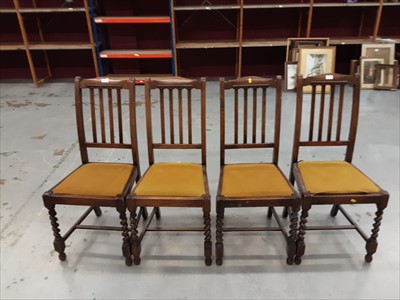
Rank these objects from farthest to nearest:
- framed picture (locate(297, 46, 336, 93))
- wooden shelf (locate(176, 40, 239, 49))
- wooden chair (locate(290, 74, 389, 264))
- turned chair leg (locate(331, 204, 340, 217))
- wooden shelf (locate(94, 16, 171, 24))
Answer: wooden shelf (locate(176, 40, 239, 49)), wooden shelf (locate(94, 16, 171, 24)), framed picture (locate(297, 46, 336, 93)), turned chair leg (locate(331, 204, 340, 217)), wooden chair (locate(290, 74, 389, 264))

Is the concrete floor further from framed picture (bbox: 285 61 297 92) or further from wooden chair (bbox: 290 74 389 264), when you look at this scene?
framed picture (bbox: 285 61 297 92)

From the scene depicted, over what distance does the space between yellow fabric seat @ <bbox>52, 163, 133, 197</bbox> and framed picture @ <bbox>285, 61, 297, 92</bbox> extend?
3521mm

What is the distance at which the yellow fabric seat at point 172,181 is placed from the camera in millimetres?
1840

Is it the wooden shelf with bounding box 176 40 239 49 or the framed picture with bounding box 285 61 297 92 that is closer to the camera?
the framed picture with bounding box 285 61 297 92

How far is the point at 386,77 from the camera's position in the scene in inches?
196

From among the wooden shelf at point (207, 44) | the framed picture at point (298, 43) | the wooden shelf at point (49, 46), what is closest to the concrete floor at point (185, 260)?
the framed picture at point (298, 43)

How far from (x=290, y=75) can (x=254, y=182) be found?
138 inches

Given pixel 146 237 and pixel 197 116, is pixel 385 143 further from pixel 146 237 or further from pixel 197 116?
pixel 146 237

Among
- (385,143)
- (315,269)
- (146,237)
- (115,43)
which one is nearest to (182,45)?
(115,43)

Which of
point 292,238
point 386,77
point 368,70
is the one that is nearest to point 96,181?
point 292,238

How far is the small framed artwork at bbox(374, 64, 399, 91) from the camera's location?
4924 mm

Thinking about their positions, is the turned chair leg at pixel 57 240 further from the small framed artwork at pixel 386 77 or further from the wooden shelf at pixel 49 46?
the small framed artwork at pixel 386 77

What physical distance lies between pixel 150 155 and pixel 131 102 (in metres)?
0.35

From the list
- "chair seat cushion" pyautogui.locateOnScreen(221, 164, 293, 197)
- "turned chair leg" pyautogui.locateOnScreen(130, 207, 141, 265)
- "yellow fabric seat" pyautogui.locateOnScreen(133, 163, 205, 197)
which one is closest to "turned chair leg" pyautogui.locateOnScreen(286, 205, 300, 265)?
"chair seat cushion" pyautogui.locateOnScreen(221, 164, 293, 197)
